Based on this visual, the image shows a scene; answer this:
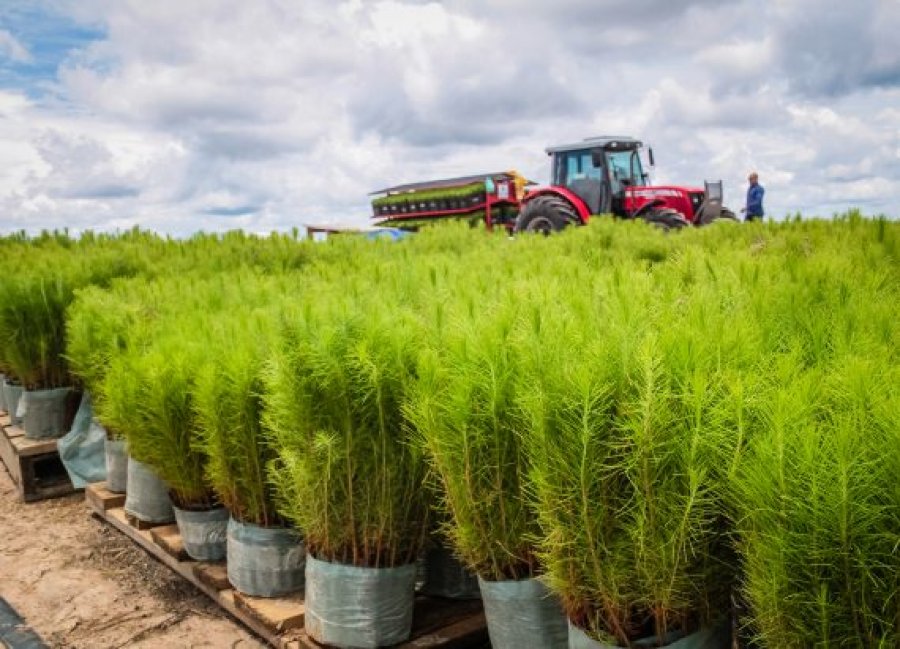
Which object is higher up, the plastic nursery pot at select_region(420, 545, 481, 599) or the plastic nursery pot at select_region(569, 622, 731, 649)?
the plastic nursery pot at select_region(569, 622, 731, 649)

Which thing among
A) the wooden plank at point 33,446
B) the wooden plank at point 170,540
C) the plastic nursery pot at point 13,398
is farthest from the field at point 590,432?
the plastic nursery pot at point 13,398

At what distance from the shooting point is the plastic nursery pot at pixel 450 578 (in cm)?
298

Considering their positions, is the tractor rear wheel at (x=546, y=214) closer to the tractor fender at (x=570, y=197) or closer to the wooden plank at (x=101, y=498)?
the tractor fender at (x=570, y=197)

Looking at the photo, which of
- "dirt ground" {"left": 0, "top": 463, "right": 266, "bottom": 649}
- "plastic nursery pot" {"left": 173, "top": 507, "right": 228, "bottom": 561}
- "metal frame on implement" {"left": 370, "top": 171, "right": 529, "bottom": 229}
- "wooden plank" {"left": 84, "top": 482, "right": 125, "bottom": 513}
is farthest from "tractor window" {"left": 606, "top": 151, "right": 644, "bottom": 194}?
"plastic nursery pot" {"left": 173, "top": 507, "right": 228, "bottom": 561}

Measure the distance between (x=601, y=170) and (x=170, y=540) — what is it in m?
11.1

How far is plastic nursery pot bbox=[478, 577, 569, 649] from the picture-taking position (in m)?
2.17

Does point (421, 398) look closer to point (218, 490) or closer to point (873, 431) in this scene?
point (873, 431)

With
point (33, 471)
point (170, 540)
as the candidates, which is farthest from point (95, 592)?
point (33, 471)

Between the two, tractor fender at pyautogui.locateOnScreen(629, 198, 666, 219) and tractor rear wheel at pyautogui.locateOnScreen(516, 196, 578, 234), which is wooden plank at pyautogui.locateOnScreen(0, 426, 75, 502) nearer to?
tractor rear wheel at pyautogui.locateOnScreen(516, 196, 578, 234)

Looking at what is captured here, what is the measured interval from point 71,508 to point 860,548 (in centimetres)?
489

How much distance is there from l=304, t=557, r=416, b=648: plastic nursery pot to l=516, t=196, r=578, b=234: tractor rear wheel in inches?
418

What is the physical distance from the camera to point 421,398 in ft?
7.07

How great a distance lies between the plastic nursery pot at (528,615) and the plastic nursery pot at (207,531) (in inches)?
66.8

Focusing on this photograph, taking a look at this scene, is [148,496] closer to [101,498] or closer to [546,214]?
[101,498]
